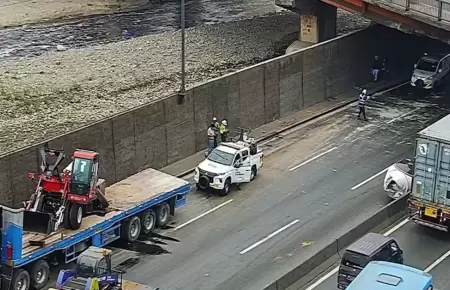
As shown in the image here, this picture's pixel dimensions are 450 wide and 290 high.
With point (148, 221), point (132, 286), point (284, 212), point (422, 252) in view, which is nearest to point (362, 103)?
point (284, 212)

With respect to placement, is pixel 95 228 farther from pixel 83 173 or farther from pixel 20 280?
pixel 20 280

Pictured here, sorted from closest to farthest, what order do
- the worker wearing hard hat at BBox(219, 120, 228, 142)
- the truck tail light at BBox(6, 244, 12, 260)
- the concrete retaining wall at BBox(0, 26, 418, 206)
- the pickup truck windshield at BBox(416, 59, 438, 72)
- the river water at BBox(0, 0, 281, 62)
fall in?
the truck tail light at BBox(6, 244, 12, 260) → the concrete retaining wall at BBox(0, 26, 418, 206) → the worker wearing hard hat at BBox(219, 120, 228, 142) → the pickup truck windshield at BBox(416, 59, 438, 72) → the river water at BBox(0, 0, 281, 62)

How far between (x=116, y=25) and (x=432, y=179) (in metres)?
37.0

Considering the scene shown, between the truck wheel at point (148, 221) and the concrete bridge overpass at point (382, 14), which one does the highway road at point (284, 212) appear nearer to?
the truck wheel at point (148, 221)

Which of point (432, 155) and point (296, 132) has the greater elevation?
point (432, 155)

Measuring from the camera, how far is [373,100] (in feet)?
167

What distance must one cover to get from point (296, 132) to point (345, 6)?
872cm

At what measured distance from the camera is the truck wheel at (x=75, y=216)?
94.9ft

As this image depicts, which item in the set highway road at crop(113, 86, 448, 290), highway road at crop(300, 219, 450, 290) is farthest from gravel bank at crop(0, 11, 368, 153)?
highway road at crop(300, 219, 450, 290)

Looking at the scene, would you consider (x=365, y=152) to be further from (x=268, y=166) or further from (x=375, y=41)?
(x=375, y=41)

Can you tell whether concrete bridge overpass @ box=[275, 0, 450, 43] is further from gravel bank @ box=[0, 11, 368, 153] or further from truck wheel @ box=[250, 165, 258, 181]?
truck wheel @ box=[250, 165, 258, 181]

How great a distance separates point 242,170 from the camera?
121ft

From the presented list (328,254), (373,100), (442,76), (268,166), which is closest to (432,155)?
(328,254)

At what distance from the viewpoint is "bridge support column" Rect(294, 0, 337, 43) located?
5284cm
